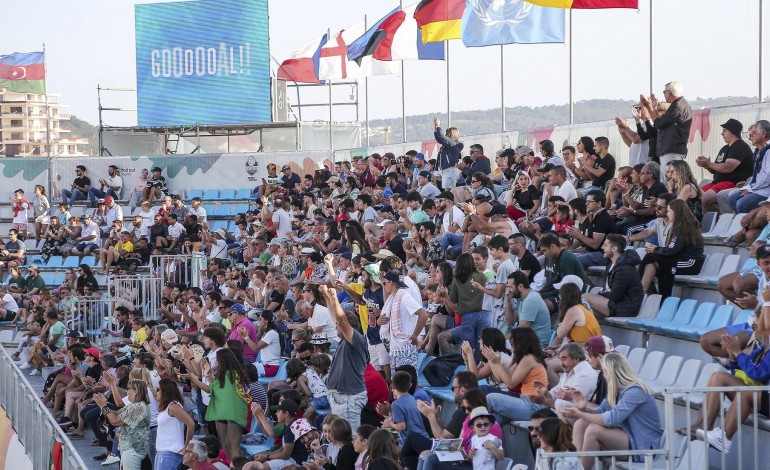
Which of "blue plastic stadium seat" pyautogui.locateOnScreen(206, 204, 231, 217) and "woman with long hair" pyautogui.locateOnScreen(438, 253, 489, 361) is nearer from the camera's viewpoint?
"woman with long hair" pyautogui.locateOnScreen(438, 253, 489, 361)

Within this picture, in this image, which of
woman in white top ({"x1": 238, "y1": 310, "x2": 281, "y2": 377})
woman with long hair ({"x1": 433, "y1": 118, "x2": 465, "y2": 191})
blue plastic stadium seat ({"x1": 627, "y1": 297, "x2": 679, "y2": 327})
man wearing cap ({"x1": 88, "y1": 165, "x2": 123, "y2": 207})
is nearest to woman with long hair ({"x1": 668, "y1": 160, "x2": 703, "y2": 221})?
blue plastic stadium seat ({"x1": 627, "y1": 297, "x2": 679, "y2": 327})

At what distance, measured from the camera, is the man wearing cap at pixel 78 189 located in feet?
100

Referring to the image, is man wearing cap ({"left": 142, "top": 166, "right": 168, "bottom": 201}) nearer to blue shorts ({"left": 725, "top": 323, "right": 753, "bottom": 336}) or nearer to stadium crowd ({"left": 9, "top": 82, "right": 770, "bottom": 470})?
stadium crowd ({"left": 9, "top": 82, "right": 770, "bottom": 470})

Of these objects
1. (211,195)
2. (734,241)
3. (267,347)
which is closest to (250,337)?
(267,347)

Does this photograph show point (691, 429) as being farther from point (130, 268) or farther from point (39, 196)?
point (39, 196)

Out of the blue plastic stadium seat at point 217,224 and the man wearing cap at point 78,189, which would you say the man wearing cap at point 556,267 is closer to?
the blue plastic stadium seat at point 217,224

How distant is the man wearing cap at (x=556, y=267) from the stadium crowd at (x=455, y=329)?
0.07 ft

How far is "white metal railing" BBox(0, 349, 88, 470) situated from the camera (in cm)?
1172

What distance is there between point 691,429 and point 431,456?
6.51ft

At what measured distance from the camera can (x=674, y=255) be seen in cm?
1154

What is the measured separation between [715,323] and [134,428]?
22.6 feet

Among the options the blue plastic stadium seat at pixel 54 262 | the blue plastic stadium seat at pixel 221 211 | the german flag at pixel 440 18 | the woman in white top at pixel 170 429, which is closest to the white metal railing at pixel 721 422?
the woman in white top at pixel 170 429

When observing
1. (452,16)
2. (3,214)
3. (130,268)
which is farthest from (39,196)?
(452,16)

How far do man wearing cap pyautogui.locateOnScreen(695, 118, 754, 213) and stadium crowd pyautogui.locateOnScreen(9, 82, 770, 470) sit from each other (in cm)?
2
